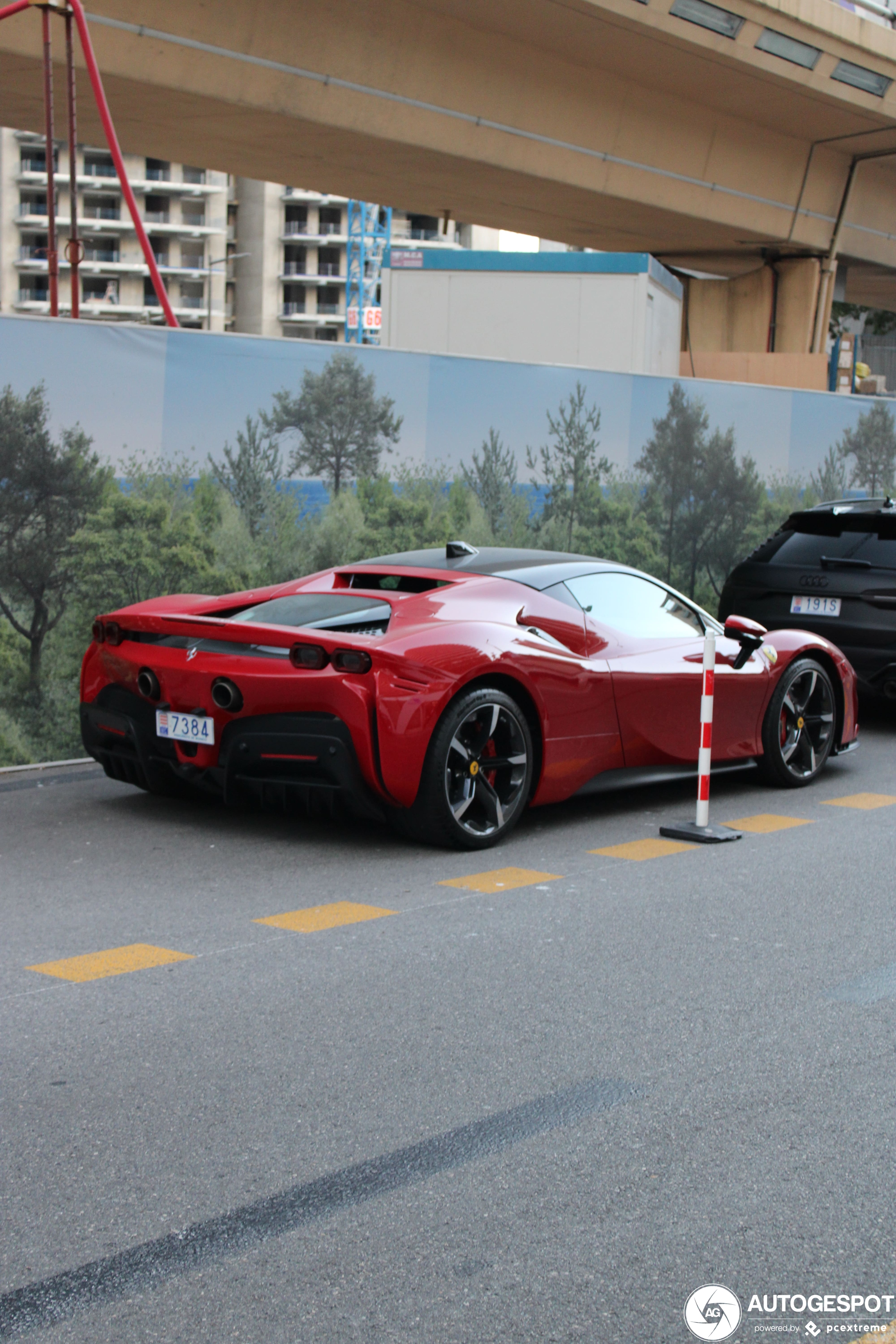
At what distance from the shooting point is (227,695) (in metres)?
6.43

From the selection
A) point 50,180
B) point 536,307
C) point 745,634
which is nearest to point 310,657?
point 745,634

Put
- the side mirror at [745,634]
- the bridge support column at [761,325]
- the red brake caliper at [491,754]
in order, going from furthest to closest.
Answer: the bridge support column at [761,325] < the side mirror at [745,634] < the red brake caliper at [491,754]

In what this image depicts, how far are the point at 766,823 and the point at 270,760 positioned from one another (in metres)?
2.72

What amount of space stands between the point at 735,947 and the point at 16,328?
5457 mm

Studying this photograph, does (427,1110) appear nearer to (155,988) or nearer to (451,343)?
(155,988)

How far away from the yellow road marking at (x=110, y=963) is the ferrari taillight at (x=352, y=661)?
5.32ft

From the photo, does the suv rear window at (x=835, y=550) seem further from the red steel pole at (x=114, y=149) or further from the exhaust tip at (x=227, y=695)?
the exhaust tip at (x=227, y=695)

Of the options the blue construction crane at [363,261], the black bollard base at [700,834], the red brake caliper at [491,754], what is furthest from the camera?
the blue construction crane at [363,261]

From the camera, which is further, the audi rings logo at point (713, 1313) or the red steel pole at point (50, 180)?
the red steel pole at point (50, 180)

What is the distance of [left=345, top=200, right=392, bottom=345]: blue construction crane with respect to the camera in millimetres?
96062

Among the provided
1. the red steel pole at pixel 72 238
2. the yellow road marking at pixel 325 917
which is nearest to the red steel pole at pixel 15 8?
the red steel pole at pixel 72 238

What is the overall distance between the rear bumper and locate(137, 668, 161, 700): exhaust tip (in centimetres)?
5

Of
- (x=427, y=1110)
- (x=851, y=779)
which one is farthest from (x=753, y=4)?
(x=427, y=1110)

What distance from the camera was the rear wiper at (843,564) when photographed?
10602mm
